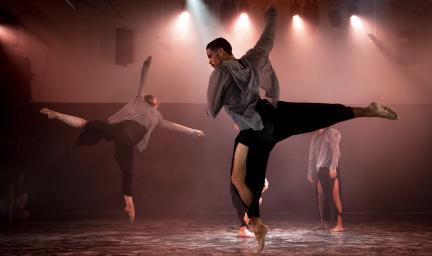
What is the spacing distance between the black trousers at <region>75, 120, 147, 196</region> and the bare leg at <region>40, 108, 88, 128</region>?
167 millimetres

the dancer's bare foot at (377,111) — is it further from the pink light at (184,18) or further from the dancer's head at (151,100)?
the pink light at (184,18)

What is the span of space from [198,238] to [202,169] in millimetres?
4128

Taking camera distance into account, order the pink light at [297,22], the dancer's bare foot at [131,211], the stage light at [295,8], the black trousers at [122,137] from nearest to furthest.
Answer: the dancer's bare foot at [131,211]
the black trousers at [122,137]
the stage light at [295,8]
the pink light at [297,22]

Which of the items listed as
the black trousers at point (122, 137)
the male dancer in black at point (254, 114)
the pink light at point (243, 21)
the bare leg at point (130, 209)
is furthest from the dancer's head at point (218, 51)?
the pink light at point (243, 21)

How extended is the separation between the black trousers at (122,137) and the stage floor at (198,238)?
155 centimetres

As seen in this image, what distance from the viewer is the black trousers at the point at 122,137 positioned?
9141mm

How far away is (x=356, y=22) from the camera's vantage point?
33.1 feet

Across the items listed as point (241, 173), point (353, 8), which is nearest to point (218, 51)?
point (241, 173)

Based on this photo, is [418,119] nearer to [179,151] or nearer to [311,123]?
[179,151]

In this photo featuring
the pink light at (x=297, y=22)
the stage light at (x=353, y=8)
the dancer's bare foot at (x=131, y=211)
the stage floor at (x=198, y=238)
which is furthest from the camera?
the pink light at (x=297, y=22)

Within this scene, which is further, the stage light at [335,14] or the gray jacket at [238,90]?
the stage light at [335,14]

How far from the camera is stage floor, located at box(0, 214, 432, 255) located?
14.7 feet

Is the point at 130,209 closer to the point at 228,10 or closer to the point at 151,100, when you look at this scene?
the point at 151,100

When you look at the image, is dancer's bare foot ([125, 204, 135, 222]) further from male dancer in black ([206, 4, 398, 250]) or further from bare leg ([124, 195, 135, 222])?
male dancer in black ([206, 4, 398, 250])
